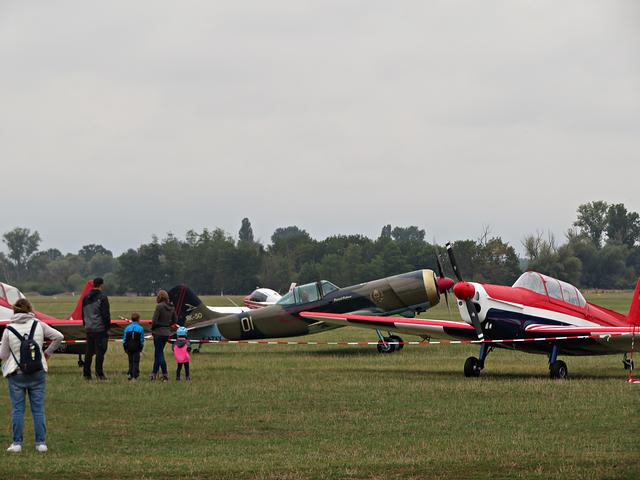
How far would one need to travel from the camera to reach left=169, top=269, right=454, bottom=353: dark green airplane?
2386cm

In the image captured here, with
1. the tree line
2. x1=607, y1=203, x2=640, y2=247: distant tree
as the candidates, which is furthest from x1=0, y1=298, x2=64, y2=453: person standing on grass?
x1=607, y1=203, x2=640, y2=247: distant tree

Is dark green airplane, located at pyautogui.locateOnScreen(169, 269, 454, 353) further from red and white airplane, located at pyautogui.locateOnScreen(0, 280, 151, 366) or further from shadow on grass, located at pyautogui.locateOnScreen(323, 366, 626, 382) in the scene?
red and white airplane, located at pyautogui.locateOnScreen(0, 280, 151, 366)

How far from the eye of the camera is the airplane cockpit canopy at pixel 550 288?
17.8m

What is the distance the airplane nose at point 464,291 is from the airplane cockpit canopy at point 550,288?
1110 millimetres

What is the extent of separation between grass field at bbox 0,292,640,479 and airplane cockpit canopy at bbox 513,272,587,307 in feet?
4.52

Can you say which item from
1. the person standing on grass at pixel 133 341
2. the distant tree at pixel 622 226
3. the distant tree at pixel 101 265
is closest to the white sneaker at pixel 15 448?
the person standing on grass at pixel 133 341

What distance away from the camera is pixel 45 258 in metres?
127

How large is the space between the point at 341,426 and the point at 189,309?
13842mm

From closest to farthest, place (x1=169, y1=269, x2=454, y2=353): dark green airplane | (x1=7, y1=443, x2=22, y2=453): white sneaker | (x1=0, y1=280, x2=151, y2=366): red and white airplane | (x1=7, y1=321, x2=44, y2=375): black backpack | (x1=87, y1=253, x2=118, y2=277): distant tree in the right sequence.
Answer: (x1=7, y1=321, x2=44, y2=375): black backpack
(x1=7, y1=443, x2=22, y2=453): white sneaker
(x1=0, y1=280, x2=151, y2=366): red and white airplane
(x1=169, y1=269, x2=454, y2=353): dark green airplane
(x1=87, y1=253, x2=118, y2=277): distant tree

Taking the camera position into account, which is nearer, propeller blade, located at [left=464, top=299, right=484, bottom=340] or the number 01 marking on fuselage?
propeller blade, located at [left=464, top=299, right=484, bottom=340]

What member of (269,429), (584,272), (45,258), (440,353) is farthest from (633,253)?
(269,429)

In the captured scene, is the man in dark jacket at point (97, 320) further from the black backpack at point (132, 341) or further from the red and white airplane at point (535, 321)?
the red and white airplane at point (535, 321)

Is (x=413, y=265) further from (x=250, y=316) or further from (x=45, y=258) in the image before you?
(x=250, y=316)

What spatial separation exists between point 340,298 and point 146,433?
13.4 m
